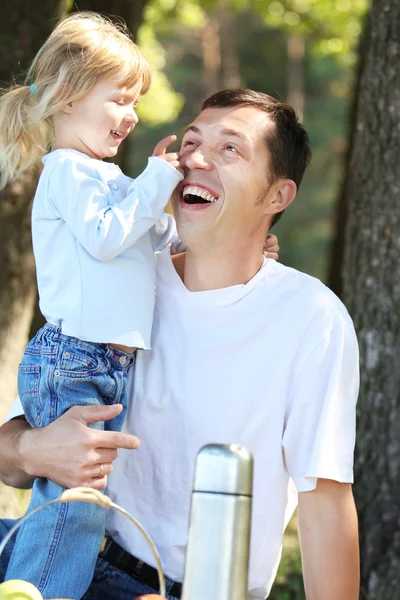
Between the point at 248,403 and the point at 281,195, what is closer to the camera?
the point at 248,403

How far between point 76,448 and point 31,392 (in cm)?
24

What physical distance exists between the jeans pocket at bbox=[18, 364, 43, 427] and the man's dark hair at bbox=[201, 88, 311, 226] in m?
0.92

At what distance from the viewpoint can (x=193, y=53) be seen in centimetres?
3161

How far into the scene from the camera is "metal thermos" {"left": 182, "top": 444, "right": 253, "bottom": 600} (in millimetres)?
1540

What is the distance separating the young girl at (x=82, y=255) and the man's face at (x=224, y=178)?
0.11m

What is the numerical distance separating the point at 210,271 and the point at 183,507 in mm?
684

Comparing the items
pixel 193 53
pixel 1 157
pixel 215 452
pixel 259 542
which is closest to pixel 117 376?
pixel 259 542

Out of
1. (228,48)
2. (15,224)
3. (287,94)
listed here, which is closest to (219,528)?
(15,224)

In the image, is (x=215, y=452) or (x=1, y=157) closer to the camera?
(x=215, y=452)

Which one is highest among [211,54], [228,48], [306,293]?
[228,48]

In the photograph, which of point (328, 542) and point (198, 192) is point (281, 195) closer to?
point (198, 192)

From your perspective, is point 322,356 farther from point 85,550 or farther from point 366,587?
point 366,587

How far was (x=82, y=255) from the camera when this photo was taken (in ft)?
8.59

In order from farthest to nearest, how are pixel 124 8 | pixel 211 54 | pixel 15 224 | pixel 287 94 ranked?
pixel 211 54
pixel 287 94
pixel 124 8
pixel 15 224
